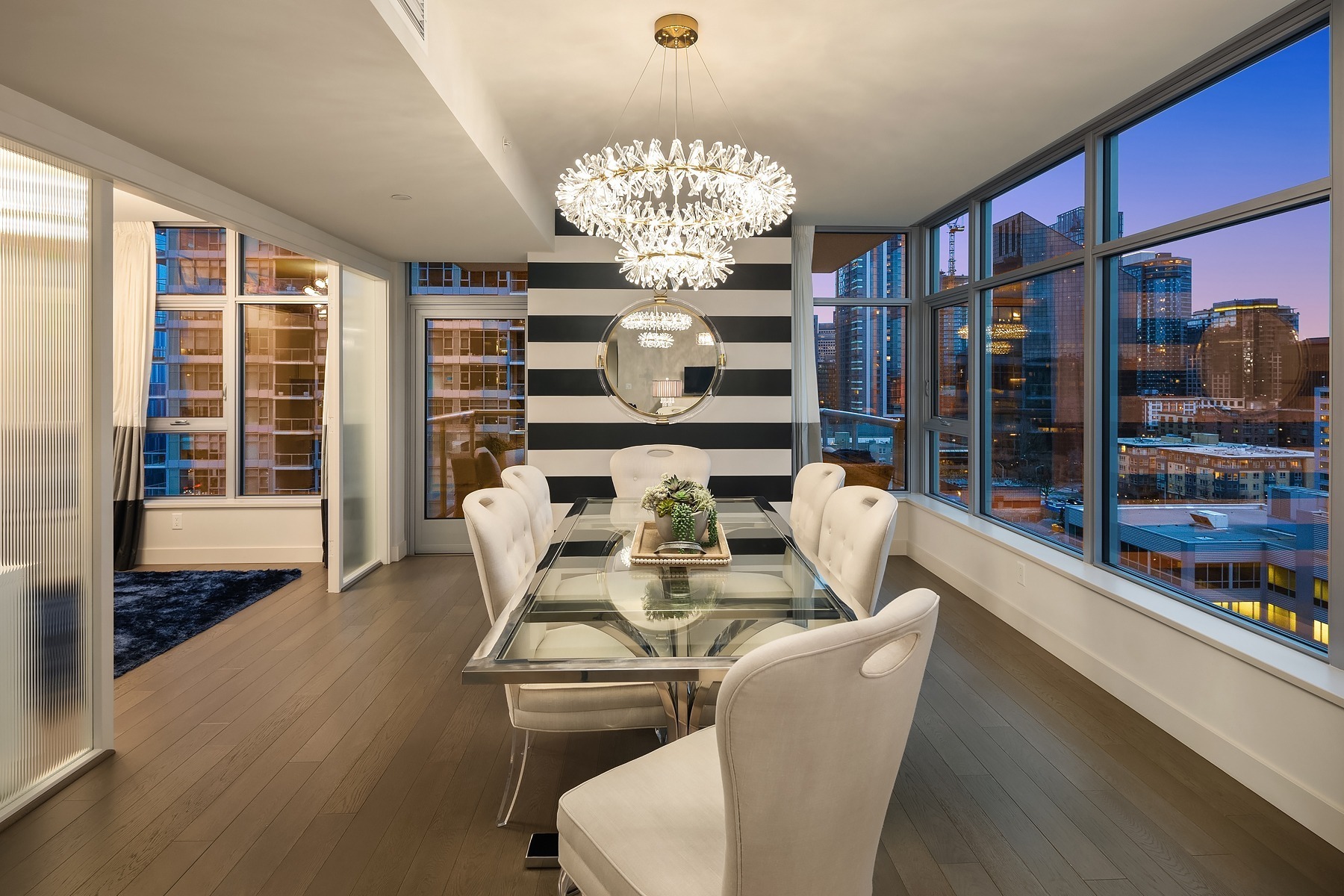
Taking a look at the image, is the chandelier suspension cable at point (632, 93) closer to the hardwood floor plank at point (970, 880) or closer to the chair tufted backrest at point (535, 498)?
the chair tufted backrest at point (535, 498)

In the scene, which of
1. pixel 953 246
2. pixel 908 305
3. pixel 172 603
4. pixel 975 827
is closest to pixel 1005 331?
pixel 953 246

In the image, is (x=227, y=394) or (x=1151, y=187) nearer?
(x=1151, y=187)

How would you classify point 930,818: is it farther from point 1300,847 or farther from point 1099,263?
point 1099,263

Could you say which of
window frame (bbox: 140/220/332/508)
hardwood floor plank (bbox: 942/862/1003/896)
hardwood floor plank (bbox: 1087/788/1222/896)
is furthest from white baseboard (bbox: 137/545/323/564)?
hardwood floor plank (bbox: 1087/788/1222/896)

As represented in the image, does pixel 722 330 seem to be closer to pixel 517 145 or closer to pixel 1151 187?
pixel 517 145

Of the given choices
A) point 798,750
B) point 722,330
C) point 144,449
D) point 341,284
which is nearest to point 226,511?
point 144,449

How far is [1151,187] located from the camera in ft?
10.7

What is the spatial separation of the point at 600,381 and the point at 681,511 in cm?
282

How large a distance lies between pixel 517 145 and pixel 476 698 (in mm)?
2574

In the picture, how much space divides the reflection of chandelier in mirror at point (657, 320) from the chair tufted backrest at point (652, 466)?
1066 mm

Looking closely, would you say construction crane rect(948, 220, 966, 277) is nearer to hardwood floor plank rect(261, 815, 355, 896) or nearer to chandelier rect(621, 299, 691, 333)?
chandelier rect(621, 299, 691, 333)

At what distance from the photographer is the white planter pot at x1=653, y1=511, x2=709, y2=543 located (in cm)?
258

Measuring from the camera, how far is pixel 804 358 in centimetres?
544

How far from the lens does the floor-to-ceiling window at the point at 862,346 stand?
581 centimetres
